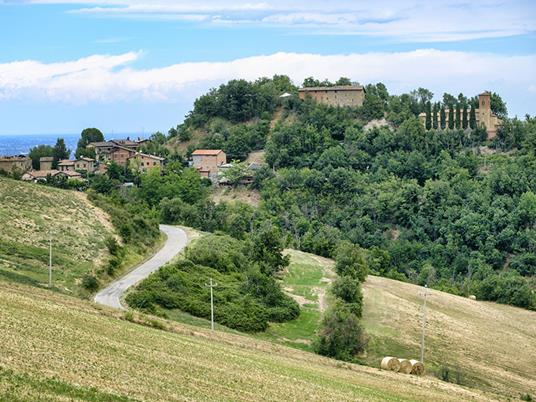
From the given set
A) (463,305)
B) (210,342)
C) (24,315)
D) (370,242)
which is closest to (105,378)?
(24,315)

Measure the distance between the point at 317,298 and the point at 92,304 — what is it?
21.8 m

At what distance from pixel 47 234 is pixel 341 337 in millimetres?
21257

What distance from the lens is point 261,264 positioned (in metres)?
60.2

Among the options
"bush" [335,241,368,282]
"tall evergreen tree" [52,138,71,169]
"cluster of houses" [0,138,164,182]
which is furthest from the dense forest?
"tall evergreen tree" [52,138,71,169]

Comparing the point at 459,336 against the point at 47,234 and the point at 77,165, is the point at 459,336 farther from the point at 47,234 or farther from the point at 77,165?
the point at 77,165

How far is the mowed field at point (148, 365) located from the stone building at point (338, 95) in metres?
86.5

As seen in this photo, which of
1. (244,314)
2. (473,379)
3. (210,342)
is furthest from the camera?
(244,314)

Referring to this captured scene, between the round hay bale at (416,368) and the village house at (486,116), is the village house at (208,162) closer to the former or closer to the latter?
the village house at (486,116)

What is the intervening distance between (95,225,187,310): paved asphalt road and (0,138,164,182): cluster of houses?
95.9 ft

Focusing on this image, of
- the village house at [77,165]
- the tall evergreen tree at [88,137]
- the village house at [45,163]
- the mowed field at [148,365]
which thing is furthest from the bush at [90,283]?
the tall evergreen tree at [88,137]

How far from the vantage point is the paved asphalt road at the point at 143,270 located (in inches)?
1825

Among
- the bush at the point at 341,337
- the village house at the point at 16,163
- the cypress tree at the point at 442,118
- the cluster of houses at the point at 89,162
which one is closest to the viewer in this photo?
the bush at the point at 341,337

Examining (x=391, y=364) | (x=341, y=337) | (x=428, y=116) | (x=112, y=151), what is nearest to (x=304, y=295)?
(x=341, y=337)

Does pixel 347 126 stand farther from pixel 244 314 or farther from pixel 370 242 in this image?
pixel 244 314
